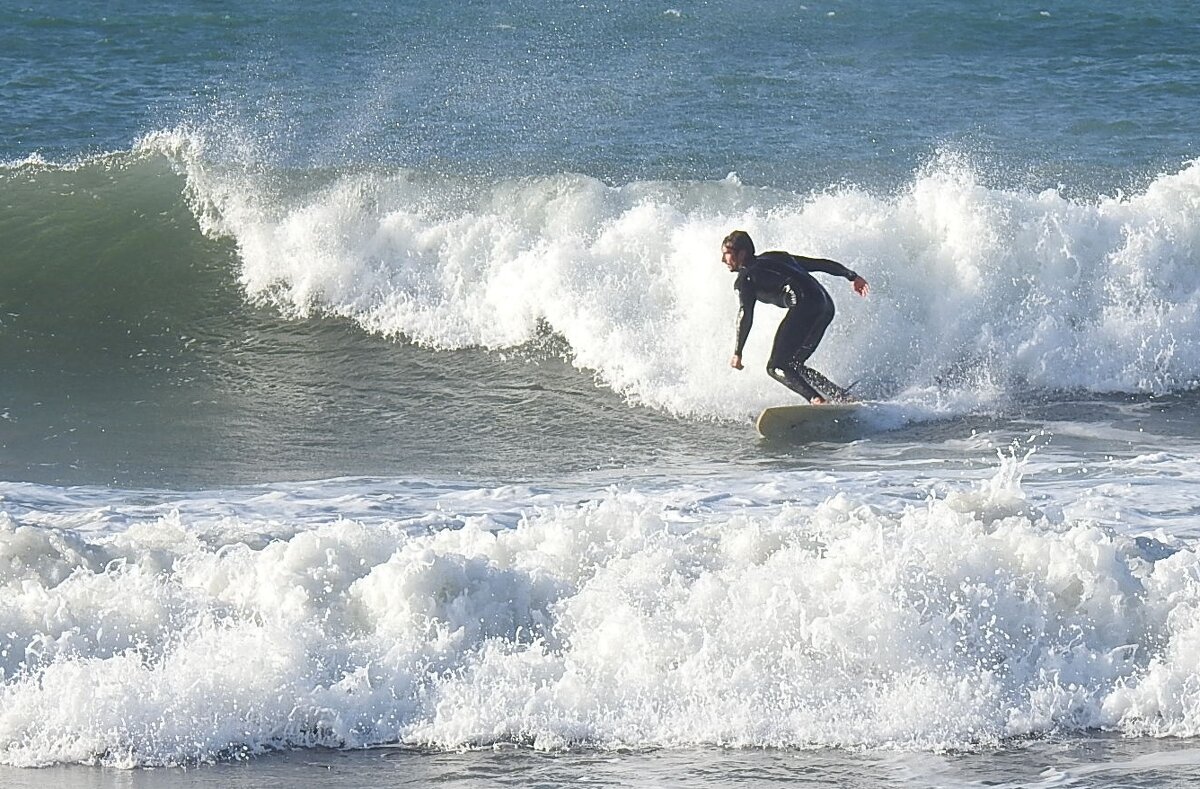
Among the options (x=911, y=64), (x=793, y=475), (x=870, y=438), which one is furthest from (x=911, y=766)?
(x=911, y=64)

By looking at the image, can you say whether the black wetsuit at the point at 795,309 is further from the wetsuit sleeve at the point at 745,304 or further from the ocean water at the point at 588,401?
the ocean water at the point at 588,401

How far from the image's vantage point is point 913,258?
13.3 m

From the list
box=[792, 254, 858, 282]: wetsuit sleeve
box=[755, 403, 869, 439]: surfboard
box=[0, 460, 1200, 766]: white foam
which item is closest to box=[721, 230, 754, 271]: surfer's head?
box=[792, 254, 858, 282]: wetsuit sleeve

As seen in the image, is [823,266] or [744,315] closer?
[744,315]

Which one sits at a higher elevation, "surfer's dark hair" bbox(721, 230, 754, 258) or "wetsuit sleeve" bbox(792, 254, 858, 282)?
"surfer's dark hair" bbox(721, 230, 754, 258)

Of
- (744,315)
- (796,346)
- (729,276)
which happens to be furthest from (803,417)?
(729,276)

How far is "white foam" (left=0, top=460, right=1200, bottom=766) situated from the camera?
6629mm

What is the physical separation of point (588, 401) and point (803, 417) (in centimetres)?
183

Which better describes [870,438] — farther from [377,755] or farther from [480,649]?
[377,755]

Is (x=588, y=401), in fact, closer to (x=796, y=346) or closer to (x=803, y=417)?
(x=796, y=346)

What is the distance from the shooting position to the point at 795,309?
11.3m

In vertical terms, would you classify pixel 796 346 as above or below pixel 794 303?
below

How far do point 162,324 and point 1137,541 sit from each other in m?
8.83

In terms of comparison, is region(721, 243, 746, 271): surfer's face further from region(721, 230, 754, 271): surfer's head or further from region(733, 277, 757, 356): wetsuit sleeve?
region(733, 277, 757, 356): wetsuit sleeve
